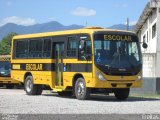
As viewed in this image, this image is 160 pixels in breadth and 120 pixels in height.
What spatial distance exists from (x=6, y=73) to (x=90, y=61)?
62.0ft

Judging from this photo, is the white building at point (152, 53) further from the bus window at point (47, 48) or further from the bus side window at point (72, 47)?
the bus side window at point (72, 47)

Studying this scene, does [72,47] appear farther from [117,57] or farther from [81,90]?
[117,57]

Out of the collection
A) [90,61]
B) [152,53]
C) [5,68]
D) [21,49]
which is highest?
[21,49]

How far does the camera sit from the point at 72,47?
23.9m

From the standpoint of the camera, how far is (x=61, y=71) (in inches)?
974

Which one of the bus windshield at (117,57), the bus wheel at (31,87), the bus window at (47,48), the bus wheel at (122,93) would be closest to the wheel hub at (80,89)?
the bus windshield at (117,57)

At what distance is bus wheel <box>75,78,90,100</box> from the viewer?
2288 cm

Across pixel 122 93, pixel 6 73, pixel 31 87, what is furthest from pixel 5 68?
pixel 122 93

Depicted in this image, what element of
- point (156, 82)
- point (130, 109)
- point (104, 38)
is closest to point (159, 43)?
point (156, 82)

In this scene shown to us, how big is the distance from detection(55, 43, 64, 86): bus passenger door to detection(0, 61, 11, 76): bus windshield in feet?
51.1

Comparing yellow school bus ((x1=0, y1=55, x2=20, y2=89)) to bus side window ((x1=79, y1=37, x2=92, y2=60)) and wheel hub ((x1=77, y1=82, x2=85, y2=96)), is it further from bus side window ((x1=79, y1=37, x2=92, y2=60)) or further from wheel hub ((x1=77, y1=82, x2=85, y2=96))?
bus side window ((x1=79, y1=37, x2=92, y2=60))

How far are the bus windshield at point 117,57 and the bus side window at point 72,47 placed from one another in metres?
1.44

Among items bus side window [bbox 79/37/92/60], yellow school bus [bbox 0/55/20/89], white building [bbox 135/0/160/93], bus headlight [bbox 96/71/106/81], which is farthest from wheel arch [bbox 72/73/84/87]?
yellow school bus [bbox 0/55/20/89]

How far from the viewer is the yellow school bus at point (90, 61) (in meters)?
22.4
